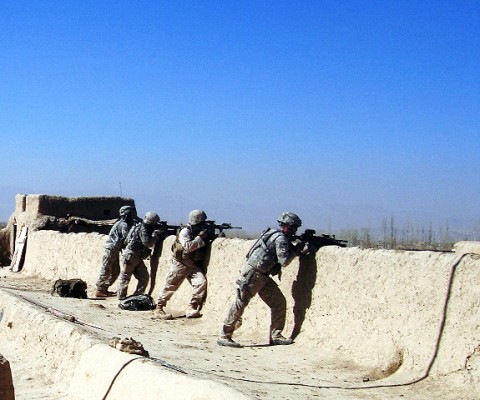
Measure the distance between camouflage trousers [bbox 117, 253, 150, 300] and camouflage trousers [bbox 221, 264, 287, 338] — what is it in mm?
3990

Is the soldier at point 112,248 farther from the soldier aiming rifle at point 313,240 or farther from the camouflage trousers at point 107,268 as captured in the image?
the soldier aiming rifle at point 313,240

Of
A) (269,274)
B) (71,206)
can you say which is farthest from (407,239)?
(269,274)

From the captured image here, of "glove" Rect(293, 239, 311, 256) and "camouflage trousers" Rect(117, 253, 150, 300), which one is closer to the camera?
"glove" Rect(293, 239, 311, 256)

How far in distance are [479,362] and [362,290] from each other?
163cm

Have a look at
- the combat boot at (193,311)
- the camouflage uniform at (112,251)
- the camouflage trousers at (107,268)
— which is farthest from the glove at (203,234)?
the camouflage trousers at (107,268)

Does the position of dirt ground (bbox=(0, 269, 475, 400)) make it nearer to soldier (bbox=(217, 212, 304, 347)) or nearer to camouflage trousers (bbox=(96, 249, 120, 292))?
soldier (bbox=(217, 212, 304, 347))

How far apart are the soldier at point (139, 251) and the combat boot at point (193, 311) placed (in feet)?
5.88

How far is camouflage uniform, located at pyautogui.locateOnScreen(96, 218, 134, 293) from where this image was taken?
12.8 meters

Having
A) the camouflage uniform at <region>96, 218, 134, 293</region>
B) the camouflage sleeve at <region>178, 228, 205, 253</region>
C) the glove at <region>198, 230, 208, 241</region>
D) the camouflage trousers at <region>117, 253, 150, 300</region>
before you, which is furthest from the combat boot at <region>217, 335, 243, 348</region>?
the camouflage uniform at <region>96, 218, 134, 293</region>

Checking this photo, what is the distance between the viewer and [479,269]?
620cm

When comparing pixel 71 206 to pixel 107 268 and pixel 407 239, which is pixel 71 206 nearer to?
pixel 107 268

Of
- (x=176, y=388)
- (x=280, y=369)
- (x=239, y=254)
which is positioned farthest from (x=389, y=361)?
(x=239, y=254)

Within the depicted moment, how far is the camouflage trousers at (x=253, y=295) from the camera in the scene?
8.39m

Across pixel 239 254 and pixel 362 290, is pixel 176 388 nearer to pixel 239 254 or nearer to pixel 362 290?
pixel 362 290
